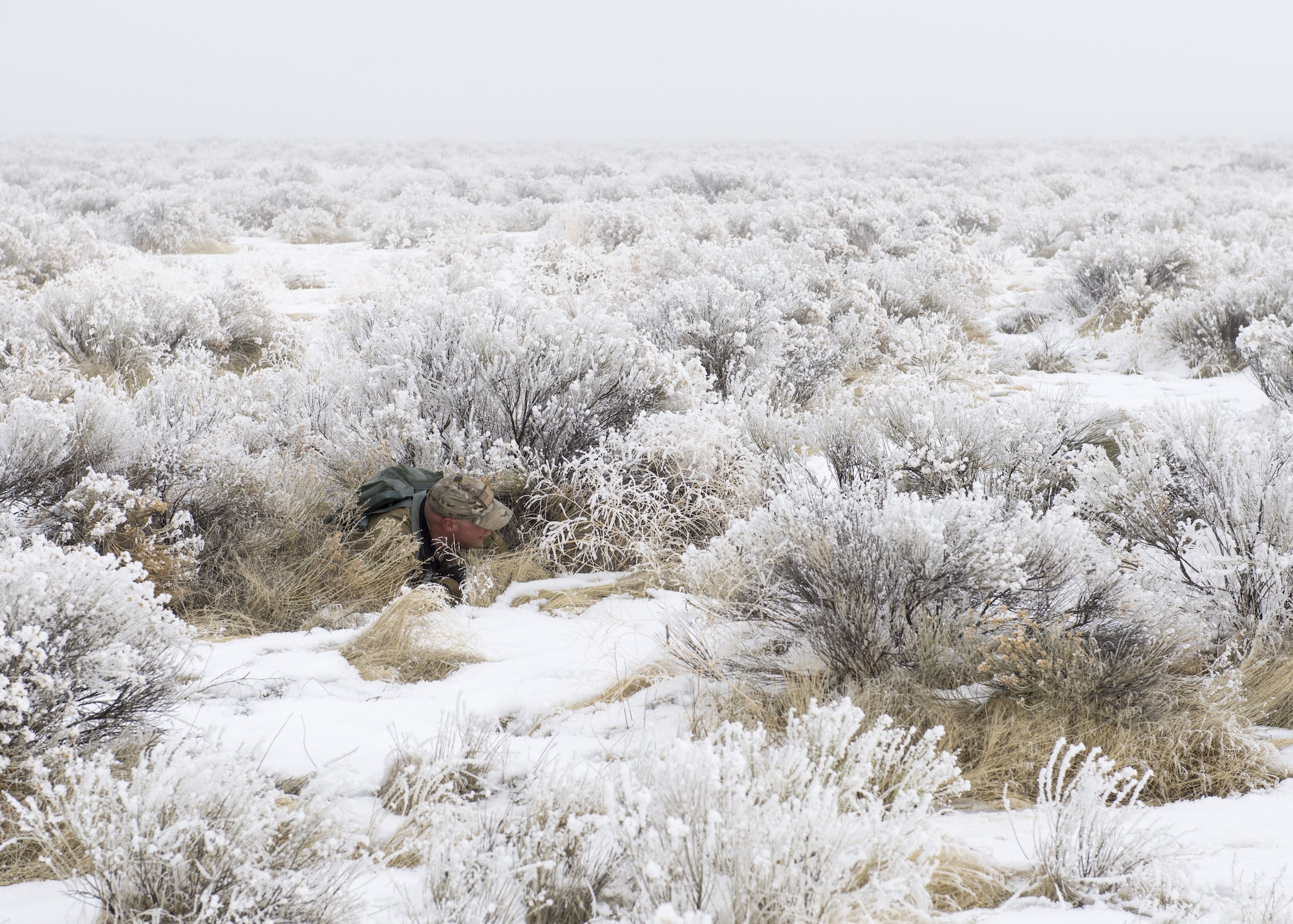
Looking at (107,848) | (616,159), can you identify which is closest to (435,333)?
(107,848)

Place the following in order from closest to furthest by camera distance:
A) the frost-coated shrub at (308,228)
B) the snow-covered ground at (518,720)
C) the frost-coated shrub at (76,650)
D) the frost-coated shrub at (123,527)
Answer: the snow-covered ground at (518,720)
the frost-coated shrub at (76,650)
the frost-coated shrub at (123,527)
the frost-coated shrub at (308,228)

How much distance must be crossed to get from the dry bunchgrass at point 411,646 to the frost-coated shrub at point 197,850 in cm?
127

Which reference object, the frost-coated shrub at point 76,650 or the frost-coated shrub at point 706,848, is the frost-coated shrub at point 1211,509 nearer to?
the frost-coated shrub at point 706,848

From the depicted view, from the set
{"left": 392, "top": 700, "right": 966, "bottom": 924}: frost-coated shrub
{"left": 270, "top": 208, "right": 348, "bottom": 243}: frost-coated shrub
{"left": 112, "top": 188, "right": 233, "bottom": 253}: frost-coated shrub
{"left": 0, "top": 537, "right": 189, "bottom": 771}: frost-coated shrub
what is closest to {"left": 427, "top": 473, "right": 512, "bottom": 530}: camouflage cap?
{"left": 0, "top": 537, "right": 189, "bottom": 771}: frost-coated shrub

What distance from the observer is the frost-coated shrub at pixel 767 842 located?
150 centimetres

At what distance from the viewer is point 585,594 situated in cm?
374

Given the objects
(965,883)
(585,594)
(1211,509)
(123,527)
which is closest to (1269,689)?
(1211,509)

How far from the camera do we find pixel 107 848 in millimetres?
1559

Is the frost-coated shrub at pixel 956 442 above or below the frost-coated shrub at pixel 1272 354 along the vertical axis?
below

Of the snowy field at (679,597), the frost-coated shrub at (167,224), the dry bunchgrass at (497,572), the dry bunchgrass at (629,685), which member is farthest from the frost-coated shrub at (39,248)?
the dry bunchgrass at (629,685)

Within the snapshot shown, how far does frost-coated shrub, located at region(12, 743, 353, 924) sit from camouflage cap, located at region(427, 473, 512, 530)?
203cm

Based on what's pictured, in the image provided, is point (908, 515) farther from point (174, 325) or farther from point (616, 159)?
point (616, 159)

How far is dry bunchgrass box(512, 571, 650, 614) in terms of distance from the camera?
3.68 meters

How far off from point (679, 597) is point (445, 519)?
1.14 m
